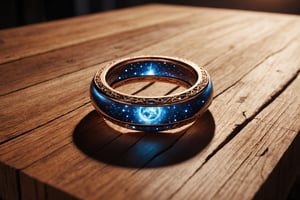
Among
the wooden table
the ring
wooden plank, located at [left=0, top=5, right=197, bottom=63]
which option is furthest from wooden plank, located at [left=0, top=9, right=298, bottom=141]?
wooden plank, located at [left=0, top=5, right=197, bottom=63]

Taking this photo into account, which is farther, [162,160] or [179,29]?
[179,29]

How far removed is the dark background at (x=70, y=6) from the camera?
89.8 inches

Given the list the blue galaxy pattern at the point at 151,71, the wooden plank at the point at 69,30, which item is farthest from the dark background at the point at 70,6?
the blue galaxy pattern at the point at 151,71

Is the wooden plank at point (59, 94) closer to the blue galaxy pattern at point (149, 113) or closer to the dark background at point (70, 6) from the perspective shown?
the blue galaxy pattern at point (149, 113)

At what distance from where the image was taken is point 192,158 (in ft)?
1.78

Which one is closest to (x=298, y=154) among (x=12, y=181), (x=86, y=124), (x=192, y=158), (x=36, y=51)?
(x=192, y=158)

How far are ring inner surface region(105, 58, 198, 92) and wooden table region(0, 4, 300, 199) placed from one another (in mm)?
80

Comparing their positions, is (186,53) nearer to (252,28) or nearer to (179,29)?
(179,29)

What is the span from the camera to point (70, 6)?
266 centimetres

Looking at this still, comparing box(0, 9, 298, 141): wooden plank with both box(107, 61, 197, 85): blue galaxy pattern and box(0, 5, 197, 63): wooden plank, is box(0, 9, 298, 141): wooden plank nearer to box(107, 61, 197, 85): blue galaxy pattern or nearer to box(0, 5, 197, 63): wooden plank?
box(107, 61, 197, 85): blue galaxy pattern

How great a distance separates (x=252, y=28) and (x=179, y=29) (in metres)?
0.30

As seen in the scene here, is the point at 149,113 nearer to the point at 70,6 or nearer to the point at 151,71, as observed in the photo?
the point at 151,71

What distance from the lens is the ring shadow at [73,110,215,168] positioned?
536 millimetres

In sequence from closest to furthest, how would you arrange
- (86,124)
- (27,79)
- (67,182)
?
(67,182)
(86,124)
(27,79)
